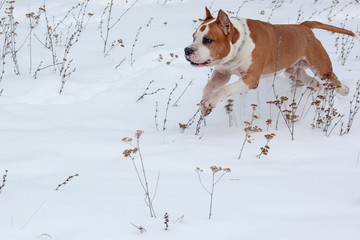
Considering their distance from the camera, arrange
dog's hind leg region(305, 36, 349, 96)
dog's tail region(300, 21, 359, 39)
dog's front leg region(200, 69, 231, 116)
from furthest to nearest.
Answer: dog's tail region(300, 21, 359, 39), dog's hind leg region(305, 36, 349, 96), dog's front leg region(200, 69, 231, 116)

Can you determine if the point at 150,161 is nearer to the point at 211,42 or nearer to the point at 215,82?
the point at 211,42

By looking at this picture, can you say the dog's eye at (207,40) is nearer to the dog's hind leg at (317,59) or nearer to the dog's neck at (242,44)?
the dog's neck at (242,44)

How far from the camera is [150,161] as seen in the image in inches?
107

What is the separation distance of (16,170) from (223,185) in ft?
3.79

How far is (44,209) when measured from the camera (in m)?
1.85

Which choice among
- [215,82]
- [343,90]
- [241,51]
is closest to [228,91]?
[241,51]

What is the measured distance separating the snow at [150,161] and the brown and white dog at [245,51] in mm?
404

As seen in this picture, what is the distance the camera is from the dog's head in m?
3.43

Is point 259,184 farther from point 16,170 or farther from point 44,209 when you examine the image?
point 16,170

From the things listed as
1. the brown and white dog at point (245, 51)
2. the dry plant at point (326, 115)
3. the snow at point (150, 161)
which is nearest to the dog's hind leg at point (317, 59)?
the brown and white dog at point (245, 51)

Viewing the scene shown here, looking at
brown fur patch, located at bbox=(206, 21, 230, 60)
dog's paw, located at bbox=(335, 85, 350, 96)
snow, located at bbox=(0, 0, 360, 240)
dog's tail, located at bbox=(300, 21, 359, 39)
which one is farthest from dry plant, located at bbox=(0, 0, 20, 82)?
dog's paw, located at bbox=(335, 85, 350, 96)

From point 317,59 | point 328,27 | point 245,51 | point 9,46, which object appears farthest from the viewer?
point 9,46

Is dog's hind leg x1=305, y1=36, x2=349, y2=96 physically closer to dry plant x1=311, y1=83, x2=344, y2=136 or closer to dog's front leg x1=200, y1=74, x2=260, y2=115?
dry plant x1=311, y1=83, x2=344, y2=136

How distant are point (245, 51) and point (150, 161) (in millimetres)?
1491
